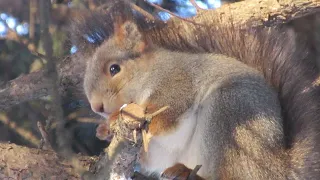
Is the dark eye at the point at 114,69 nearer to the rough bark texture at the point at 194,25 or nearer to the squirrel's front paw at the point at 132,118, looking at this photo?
the rough bark texture at the point at 194,25

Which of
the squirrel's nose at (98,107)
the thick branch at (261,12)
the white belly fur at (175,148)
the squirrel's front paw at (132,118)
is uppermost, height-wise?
the squirrel's front paw at (132,118)

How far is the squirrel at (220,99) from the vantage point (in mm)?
2021

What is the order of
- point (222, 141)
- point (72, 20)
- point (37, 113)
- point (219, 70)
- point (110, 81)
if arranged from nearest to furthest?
point (222, 141), point (219, 70), point (110, 81), point (72, 20), point (37, 113)

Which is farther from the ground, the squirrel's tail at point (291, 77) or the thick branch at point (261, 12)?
the thick branch at point (261, 12)

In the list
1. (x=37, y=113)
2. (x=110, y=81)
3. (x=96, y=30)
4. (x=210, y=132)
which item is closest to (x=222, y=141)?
(x=210, y=132)

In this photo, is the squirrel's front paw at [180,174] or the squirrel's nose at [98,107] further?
the squirrel's nose at [98,107]

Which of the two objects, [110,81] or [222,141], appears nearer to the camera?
[222,141]

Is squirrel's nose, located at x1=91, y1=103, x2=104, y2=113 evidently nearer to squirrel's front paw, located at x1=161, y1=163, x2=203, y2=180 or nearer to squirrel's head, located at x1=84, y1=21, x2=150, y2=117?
squirrel's head, located at x1=84, y1=21, x2=150, y2=117

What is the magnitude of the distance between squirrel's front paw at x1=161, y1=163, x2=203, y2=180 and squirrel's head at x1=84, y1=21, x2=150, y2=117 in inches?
16.9

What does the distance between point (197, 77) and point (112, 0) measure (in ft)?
1.99

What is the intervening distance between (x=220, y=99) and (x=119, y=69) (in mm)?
Result: 544

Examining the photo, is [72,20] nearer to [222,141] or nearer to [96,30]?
[96,30]

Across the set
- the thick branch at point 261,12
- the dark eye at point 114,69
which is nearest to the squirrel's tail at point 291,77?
the thick branch at point 261,12

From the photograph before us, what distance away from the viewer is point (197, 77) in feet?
7.48
